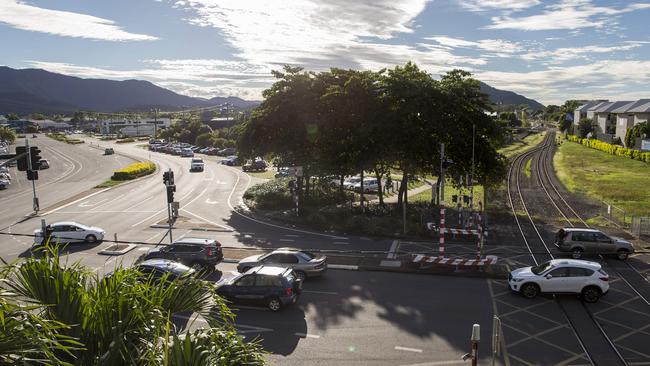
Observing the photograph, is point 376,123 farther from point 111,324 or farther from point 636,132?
point 636,132

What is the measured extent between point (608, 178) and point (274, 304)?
51.3 metres

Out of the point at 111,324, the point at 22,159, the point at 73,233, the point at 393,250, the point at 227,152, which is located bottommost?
the point at 393,250

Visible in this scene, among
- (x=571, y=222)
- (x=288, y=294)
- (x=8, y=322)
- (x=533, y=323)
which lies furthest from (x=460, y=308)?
(x=571, y=222)

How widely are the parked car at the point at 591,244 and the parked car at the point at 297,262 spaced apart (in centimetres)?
1305

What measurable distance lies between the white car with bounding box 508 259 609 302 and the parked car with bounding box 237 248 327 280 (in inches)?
327

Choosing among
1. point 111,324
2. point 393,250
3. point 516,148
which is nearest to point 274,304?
point 393,250

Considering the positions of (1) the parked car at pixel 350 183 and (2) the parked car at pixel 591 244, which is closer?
(2) the parked car at pixel 591 244

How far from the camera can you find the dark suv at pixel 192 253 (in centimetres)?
2367

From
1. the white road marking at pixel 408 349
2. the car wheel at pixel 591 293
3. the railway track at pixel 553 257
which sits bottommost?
the white road marking at pixel 408 349

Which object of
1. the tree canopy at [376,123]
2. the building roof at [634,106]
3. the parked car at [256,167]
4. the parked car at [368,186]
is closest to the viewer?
the tree canopy at [376,123]

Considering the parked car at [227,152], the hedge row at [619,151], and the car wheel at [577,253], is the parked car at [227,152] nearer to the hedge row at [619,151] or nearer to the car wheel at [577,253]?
the hedge row at [619,151]

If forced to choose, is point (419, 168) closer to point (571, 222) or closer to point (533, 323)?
point (571, 222)

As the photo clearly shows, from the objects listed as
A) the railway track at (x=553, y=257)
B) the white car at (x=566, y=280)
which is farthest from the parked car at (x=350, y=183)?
the white car at (x=566, y=280)

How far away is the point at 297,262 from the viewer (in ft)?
72.0
